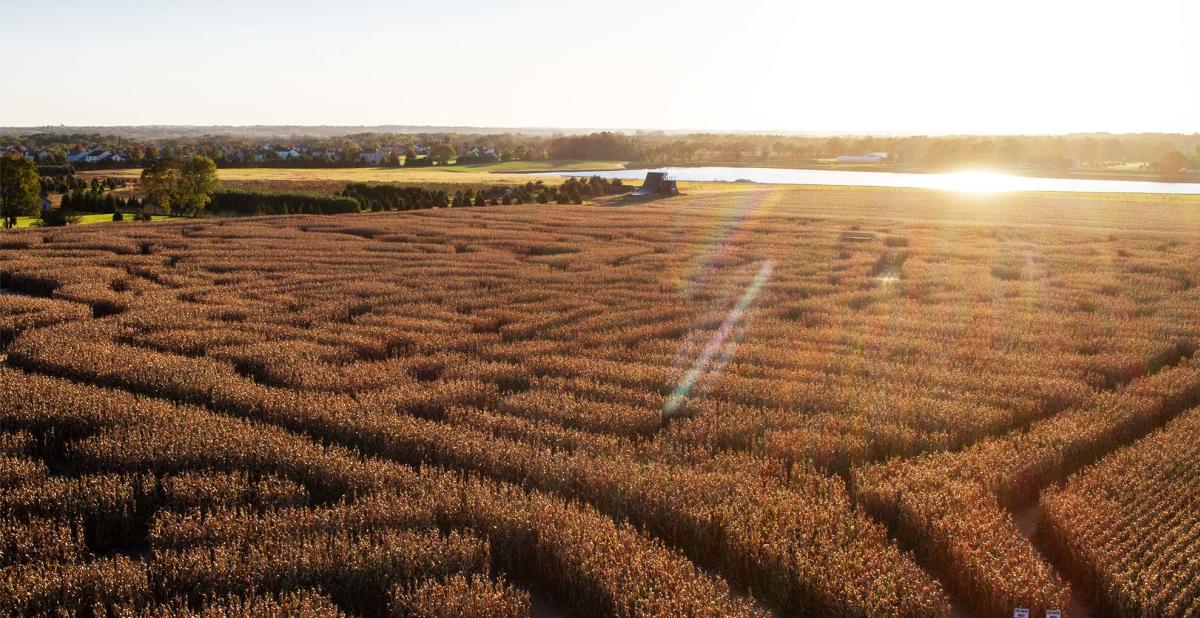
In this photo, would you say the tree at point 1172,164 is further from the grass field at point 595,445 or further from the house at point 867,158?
the grass field at point 595,445

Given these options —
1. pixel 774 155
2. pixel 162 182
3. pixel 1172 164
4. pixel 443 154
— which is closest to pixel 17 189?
pixel 162 182

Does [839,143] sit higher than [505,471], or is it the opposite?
[839,143]

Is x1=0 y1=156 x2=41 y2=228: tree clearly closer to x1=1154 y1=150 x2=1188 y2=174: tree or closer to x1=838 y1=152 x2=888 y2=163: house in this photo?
x1=1154 y1=150 x2=1188 y2=174: tree

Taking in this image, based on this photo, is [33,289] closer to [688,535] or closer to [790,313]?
[790,313]

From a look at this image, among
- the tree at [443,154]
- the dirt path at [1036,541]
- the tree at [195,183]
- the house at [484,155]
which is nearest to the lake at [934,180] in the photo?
the house at [484,155]

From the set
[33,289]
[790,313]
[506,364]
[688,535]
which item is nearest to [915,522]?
[688,535]

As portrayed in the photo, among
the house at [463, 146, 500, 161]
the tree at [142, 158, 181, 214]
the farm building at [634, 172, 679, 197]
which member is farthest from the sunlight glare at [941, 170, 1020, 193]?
the house at [463, 146, 500, 161]
